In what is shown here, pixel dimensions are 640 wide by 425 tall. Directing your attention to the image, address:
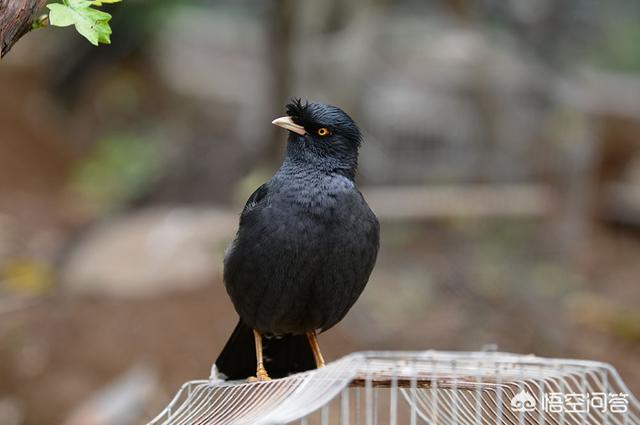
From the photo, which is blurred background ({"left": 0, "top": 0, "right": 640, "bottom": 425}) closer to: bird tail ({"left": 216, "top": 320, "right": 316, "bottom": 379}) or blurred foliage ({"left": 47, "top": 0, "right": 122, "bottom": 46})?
bird tail ({"left": 216, "top": 320, "right": 316, "bottom": 379})

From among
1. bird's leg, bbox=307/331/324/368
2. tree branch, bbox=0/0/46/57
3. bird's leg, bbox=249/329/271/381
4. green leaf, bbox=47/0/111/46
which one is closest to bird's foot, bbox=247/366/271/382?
bird's leg, bbox=249/329/271/381

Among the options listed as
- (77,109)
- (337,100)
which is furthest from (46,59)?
(337,100)

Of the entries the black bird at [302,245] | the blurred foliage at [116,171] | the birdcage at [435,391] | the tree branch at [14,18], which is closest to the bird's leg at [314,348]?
the black bird at [302,245]

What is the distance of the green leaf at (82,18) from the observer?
3406mm

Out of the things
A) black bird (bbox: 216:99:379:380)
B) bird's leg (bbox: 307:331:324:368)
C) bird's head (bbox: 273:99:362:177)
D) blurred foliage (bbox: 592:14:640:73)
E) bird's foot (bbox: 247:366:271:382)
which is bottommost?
bird's foot (bbox: 247:366:271:382)

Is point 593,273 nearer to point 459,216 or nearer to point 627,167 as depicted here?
point 627,167

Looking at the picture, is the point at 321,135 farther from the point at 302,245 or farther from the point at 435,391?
the point at 435,391

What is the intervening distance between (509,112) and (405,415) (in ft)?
16.8

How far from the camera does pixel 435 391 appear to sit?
3592 mm

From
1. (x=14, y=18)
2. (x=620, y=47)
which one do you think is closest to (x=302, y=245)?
(x=14, y=18)

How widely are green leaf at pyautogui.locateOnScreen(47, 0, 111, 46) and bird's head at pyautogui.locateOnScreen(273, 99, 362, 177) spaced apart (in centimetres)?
146

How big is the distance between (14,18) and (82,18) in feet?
0.88

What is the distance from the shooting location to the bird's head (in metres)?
4.82

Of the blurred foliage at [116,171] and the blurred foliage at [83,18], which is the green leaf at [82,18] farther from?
the blurred foliage at [116,171]
